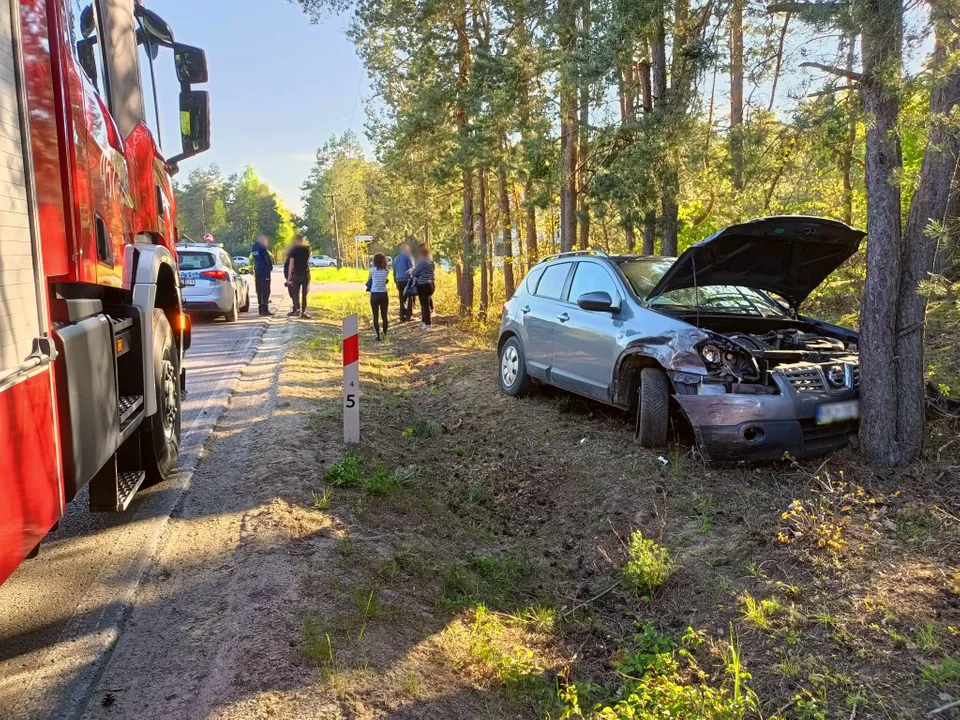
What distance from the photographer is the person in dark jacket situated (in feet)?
57.9

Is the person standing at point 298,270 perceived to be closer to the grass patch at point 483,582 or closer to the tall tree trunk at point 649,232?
the tall tree trunk at point 649,232

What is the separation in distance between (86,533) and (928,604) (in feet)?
16.0

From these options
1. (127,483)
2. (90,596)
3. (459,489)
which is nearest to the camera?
(90,596)

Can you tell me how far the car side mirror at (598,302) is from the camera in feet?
22.2

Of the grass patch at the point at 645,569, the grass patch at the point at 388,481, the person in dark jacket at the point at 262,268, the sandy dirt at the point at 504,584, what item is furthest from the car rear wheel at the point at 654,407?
the person in dark jacket at the point at 262,268

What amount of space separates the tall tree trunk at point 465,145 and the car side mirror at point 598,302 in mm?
9064

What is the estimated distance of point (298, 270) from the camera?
58.2 feet

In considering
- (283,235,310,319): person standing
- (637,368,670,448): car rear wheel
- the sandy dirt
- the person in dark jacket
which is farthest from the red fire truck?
the person in dark jacket

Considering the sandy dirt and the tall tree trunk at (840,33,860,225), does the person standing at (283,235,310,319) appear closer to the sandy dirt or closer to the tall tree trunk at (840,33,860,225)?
the sandy dirt

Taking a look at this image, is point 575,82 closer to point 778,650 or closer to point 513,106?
point 513,106

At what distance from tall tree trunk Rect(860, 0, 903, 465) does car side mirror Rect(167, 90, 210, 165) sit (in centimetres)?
486

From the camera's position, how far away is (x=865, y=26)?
4.57 meters

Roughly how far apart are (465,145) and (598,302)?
30.6 ft

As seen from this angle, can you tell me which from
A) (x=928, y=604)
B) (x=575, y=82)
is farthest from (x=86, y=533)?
(x=575, y=82)
